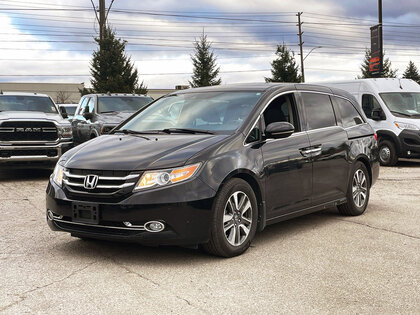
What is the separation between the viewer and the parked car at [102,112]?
13.3 m

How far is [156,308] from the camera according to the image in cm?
382

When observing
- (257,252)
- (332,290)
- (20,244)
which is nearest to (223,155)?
(257,252)

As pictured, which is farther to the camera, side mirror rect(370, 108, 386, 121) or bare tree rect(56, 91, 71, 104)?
bare tree rect(56, 91, 71, 104)

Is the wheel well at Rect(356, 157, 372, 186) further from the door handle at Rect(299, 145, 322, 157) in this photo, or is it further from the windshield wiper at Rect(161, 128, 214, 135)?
the windshield wiper at Rect(161, 128, 214, 135)

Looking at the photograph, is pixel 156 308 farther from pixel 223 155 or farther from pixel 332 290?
pixel 223 155

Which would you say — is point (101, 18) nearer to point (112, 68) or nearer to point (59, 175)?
point (112, 68)

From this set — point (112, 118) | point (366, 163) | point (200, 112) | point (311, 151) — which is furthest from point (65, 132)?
point (311, 151)

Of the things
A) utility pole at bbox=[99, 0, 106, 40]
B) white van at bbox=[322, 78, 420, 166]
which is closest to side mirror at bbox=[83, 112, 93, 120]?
white van at bbox=[322, 78, 420, 166]

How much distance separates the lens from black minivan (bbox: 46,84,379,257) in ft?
15.7

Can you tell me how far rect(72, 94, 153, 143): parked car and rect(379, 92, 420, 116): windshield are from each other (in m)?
6.53

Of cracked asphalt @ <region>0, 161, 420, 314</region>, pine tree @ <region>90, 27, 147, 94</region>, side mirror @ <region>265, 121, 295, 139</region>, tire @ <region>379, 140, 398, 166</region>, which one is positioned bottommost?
tire @ <region>379, 140, 398, 166</region>

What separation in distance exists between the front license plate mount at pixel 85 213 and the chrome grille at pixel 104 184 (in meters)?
0.07

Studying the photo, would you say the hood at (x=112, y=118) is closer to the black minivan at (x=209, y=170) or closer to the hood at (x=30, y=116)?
the hood at (x=30, y=116)

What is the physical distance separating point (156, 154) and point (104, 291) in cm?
136
